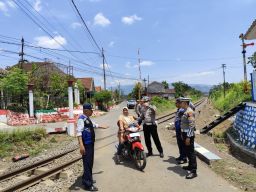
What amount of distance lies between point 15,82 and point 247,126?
22385 mm

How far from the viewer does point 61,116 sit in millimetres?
29922

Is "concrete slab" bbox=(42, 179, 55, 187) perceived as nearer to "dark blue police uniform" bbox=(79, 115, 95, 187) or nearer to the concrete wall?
"dark blue police uniform" bbox=(79, 115, 95, 187)

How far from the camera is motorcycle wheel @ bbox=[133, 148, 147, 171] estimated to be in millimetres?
8242

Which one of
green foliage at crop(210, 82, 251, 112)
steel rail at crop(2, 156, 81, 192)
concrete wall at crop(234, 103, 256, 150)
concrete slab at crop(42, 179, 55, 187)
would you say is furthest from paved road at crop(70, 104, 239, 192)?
green foliage at crop(210, 82, 251, 112)

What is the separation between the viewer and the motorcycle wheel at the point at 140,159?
824cm

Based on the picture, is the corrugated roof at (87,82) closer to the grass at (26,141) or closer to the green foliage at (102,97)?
the green foliage at (102,97)

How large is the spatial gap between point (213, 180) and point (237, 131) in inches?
302

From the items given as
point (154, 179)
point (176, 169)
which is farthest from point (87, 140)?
point (176, 169)

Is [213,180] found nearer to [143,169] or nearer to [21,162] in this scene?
[143,169]

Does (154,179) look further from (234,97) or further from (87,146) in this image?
(234,97)

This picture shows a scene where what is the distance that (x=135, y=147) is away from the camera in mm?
8492

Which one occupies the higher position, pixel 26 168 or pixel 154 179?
pixel 154 179

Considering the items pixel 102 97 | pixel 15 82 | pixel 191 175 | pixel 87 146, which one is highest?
pixel 15 82

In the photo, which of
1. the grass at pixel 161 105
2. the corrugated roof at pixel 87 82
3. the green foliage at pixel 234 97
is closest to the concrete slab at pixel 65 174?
the green foliage at pixel 234 97
